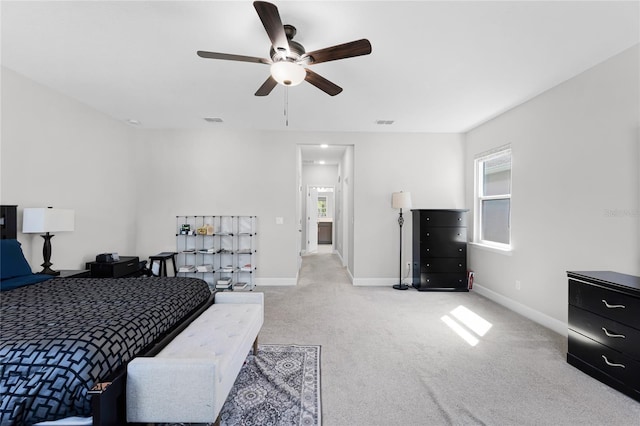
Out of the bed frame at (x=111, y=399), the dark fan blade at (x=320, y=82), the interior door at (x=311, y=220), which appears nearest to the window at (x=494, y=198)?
the dark fan blade at (x=320, y=82)

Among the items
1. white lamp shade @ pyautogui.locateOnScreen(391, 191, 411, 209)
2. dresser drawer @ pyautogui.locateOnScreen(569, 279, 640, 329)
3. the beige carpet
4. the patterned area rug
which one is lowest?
the beige carpet

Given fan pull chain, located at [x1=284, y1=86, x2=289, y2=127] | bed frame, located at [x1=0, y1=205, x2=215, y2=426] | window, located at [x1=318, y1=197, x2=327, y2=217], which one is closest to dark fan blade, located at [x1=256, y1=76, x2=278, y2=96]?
fan pull chain, located at [x1=284, y1=86, x2=289, y2=127]

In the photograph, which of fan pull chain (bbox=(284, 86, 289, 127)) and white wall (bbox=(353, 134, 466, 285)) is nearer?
fan pull chain (bbox=(284, 86, 289, 127))

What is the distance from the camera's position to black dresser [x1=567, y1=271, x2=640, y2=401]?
192 centimetres

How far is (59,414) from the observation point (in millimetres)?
1214

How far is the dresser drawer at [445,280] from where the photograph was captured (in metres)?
4.49

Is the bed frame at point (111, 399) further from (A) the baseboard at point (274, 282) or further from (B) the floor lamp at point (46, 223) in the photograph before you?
(A) the baseboard at point (274, 282)

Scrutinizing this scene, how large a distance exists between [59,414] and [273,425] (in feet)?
3.39

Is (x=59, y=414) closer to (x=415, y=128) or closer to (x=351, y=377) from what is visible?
(x=351, y=377)

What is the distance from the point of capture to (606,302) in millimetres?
2104

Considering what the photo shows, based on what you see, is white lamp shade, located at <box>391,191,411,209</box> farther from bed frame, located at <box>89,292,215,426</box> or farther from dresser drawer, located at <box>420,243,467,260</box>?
bed frame, located at <box>89,292,215,426</box>

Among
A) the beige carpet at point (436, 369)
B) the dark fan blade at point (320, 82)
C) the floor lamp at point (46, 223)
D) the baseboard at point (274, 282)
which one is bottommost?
the beige carpet at point (436, 369)

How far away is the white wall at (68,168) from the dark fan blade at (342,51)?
10.5ft

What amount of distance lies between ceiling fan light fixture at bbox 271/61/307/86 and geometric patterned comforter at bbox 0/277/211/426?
6.11 feet
